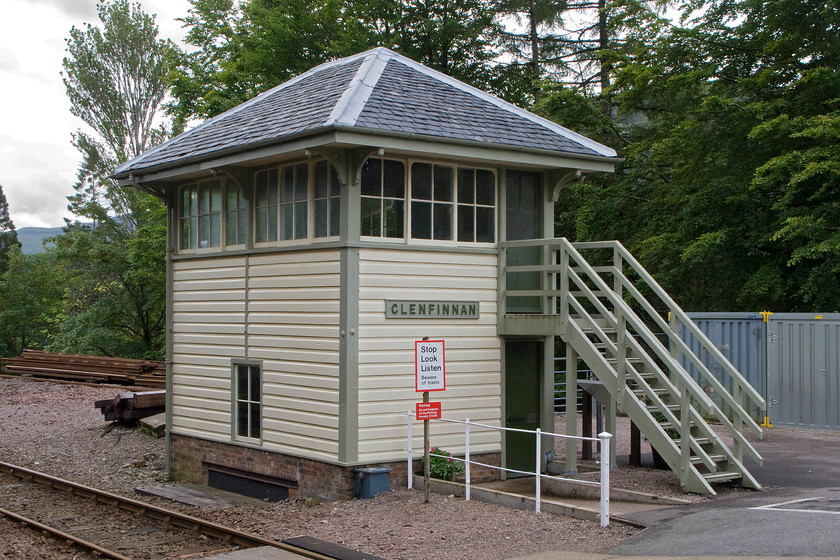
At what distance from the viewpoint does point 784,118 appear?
1917 centimetres

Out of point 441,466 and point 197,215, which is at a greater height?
point 197,215

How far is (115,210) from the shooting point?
4356cm

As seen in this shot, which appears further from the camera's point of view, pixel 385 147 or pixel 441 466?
pixel 441 466

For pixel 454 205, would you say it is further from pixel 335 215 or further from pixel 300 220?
pixel 300 220

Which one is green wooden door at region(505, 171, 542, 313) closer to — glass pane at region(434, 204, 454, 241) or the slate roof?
the slate roof

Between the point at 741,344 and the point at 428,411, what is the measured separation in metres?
10.2

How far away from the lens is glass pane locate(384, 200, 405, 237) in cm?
1212

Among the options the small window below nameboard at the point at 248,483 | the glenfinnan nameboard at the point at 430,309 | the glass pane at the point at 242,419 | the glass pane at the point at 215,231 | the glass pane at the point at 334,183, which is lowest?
the small window below nameboard at the point at 248,483

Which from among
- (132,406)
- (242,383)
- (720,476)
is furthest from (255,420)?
(132,406)

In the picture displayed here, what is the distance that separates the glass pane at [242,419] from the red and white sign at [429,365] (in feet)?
13.0

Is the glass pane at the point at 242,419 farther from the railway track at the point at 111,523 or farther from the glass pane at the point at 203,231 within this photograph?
the glass pane at the point at 203,231

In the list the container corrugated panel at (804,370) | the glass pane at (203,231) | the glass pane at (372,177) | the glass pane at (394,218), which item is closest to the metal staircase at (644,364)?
the glass pane at (394,218)

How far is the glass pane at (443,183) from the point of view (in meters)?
12.6

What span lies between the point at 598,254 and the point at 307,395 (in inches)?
530
